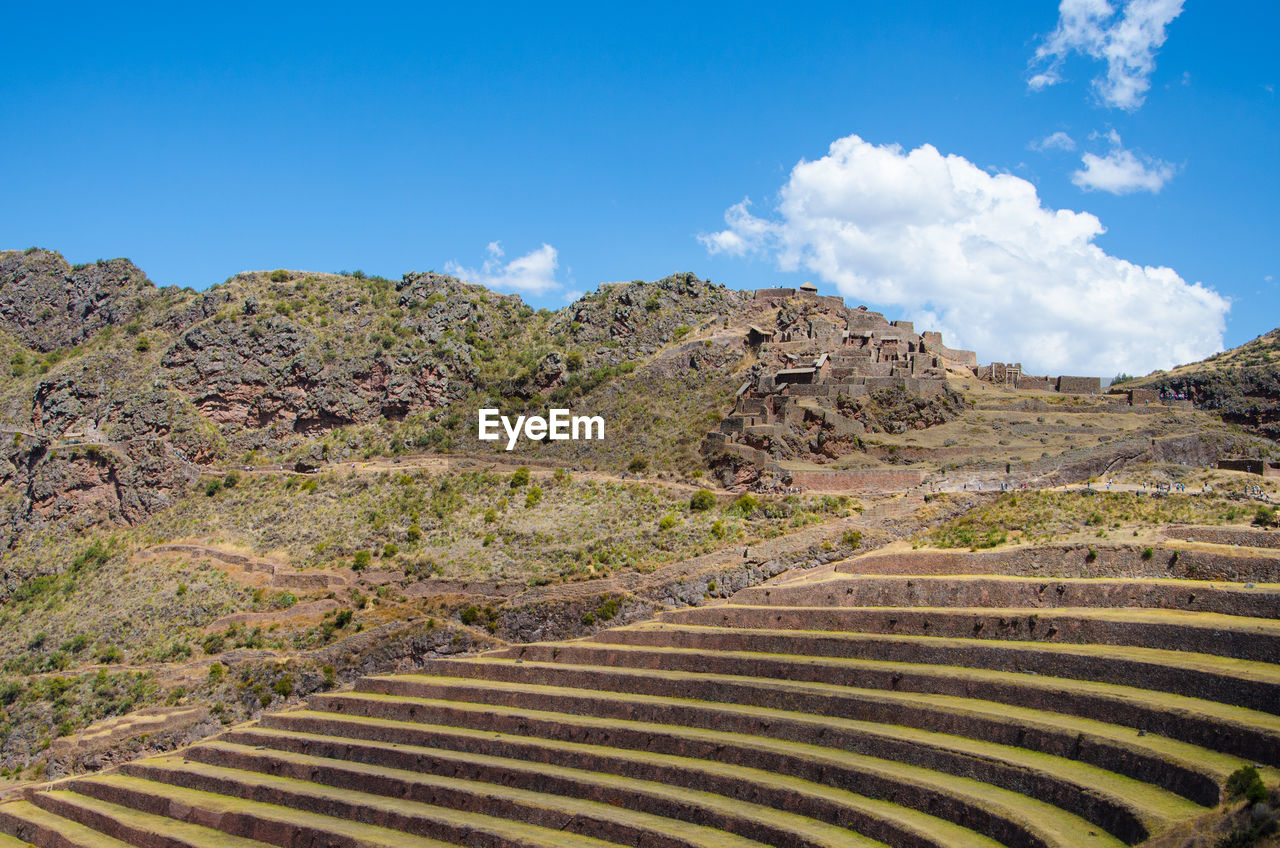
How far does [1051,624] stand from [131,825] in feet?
98.4

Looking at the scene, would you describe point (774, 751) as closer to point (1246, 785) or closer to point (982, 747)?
point (982, 747)

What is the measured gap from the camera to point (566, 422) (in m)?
66.3

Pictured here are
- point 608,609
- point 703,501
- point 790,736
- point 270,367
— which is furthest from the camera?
point 270,367

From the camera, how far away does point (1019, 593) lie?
32.2 metres

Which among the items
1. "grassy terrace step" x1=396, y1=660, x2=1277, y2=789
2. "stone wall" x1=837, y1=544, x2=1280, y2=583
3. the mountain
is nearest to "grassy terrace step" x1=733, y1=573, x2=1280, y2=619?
"stone wall" x1=837, y1=544, x2=1280, y2=583

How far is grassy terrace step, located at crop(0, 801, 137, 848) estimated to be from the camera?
36125 mm

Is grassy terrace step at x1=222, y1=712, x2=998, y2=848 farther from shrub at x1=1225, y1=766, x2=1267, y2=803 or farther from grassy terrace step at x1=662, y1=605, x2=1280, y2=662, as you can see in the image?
grassy terrace step at x1=662, y1=605, x2=1280, y2=662

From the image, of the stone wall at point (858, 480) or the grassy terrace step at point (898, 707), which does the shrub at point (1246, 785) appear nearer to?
the grassy terrace step at point (898, 707)

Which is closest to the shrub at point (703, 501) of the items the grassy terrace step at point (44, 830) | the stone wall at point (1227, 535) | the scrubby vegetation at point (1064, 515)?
the scrubby vegetation at point (1064, 515)

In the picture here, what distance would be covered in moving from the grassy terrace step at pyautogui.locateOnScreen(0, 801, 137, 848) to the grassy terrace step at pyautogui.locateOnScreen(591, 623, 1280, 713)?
19.3 metres

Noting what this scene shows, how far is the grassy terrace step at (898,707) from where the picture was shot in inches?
851

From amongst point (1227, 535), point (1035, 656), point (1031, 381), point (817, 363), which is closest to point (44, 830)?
point (1035, 656)

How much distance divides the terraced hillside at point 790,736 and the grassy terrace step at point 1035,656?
7 centimetres

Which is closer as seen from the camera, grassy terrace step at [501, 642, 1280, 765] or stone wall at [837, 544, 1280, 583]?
grassy terrace step at [501, 642, 1280, 765]
